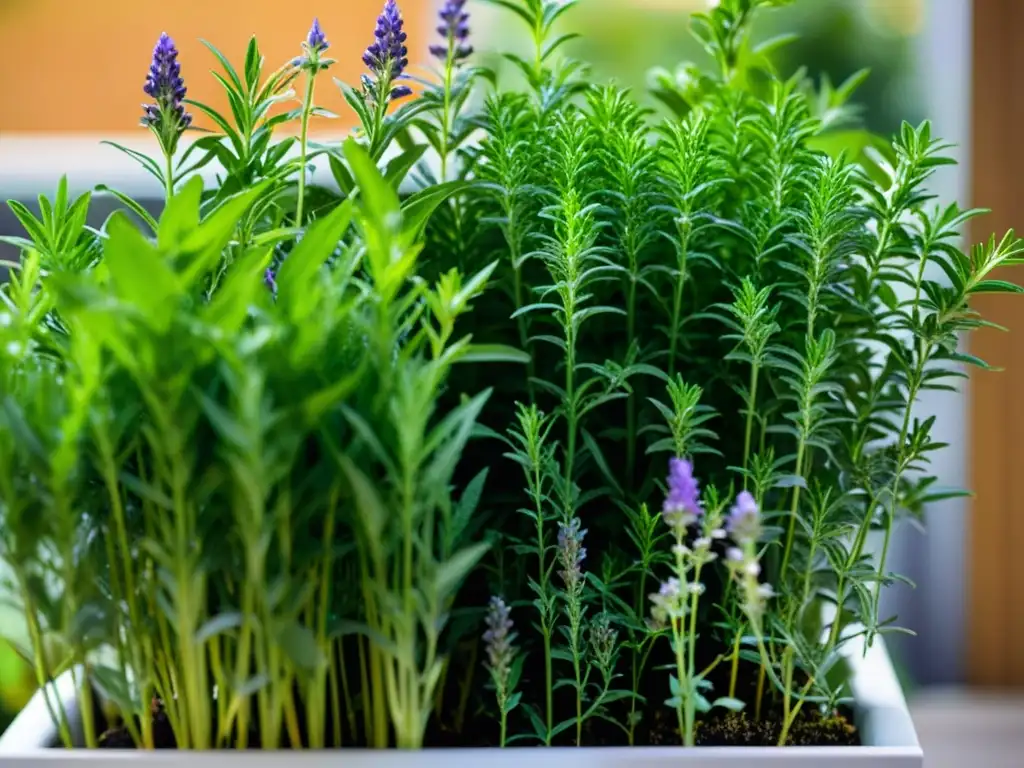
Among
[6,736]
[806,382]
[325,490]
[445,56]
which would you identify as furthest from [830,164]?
[6,736]

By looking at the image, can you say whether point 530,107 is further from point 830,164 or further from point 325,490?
point 325,490

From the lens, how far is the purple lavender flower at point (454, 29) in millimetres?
606

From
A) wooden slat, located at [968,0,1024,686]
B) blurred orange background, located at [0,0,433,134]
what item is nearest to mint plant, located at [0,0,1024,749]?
wooden slat, located at [968,0,1024,686]

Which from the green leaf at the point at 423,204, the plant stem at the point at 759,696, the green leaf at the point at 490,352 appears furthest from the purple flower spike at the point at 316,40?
the plant stem at the point at 759,696

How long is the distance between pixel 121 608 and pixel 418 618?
0.51ft

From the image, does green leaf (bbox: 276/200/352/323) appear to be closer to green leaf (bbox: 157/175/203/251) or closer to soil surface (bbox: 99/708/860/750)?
green leaf (bbox: 157/175/203/251)

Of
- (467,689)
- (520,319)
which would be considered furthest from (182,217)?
(467,689)

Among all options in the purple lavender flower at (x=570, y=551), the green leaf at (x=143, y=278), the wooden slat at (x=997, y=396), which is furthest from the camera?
the wooden slat at (x=997, y=396)

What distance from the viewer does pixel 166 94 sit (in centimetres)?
60

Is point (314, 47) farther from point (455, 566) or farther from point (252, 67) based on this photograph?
point (455, 566)

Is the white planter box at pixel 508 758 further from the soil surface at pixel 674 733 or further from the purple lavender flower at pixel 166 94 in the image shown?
the purple lavender flower at pixel 166 94

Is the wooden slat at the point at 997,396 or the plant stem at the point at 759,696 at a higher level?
the wooden slat at the point at 997,396

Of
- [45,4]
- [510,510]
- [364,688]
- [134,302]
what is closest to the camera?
[134,302]

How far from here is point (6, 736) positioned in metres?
0.58
